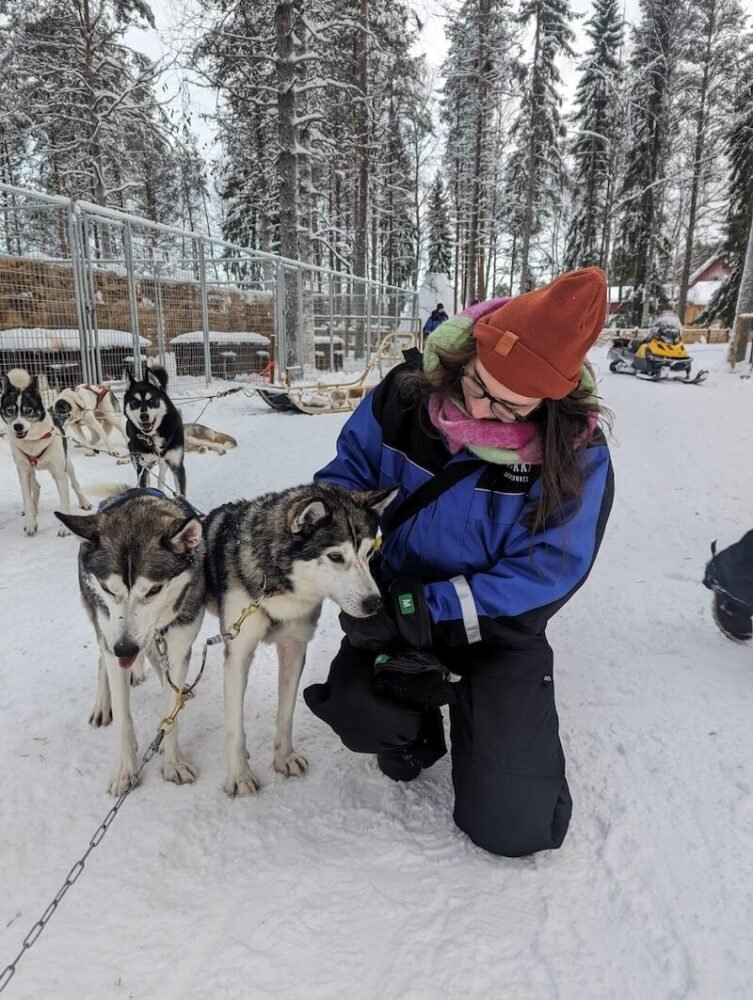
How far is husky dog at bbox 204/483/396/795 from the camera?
179cm

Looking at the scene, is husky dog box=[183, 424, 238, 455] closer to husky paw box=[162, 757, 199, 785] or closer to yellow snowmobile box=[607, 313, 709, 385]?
husky paw box=[162, 757, 199, 785]

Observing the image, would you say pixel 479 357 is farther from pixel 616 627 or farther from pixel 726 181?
pixel 726 181

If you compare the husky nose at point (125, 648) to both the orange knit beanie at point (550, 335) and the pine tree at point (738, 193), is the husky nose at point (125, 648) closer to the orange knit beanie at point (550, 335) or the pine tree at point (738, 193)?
the orange knit beanie at point (550, 335)

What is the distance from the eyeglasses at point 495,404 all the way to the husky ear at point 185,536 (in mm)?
923

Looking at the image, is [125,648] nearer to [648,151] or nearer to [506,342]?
[506,342]

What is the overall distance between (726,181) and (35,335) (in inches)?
891

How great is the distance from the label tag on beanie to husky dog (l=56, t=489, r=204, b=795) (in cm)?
103

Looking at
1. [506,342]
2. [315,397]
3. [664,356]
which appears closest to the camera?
[506,342]

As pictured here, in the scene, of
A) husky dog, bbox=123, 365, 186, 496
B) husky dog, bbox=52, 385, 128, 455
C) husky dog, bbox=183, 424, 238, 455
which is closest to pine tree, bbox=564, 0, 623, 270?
husky dog, bbox=183, 424, 238, 455

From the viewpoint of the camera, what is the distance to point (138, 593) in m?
1.70

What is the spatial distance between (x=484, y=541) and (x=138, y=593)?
1.05 m

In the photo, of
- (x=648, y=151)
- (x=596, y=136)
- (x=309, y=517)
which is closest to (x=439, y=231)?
(x=596, y=136)

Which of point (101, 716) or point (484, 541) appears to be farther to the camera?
point (101, 716)

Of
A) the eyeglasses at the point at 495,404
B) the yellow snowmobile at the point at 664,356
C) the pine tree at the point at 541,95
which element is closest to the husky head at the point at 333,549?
the eyeglasses at the point at 495,404
